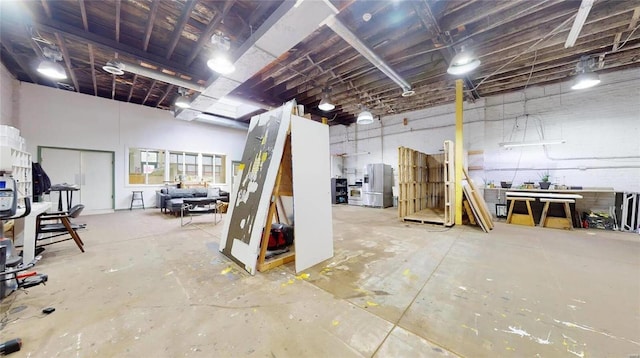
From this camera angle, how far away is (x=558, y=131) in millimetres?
5887

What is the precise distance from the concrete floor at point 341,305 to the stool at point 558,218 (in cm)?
176

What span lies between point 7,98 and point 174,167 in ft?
14.0

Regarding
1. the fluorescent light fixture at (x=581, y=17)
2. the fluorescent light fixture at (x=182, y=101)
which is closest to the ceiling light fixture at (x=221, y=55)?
the fluorescent light fixture at (x=182, y=101)

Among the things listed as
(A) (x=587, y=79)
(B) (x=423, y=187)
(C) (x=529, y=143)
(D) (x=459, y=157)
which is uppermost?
(A) (x=587, y=79)

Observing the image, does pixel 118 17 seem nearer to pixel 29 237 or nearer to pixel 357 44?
pixel 29 237

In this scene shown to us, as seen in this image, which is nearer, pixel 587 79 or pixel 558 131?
pixel 587 79

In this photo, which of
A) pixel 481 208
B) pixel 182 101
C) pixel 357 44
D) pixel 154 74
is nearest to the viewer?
pixel 357 44

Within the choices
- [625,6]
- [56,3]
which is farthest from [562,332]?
[56,3]

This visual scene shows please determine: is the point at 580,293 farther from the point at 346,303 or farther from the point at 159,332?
the point at 159,332

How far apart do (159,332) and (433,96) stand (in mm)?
8455

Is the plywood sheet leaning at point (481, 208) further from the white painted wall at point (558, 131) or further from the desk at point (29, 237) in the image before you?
the desk at point (29, 237)

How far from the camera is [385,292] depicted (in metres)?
2.16

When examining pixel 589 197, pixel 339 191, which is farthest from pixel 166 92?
pixel 589 197

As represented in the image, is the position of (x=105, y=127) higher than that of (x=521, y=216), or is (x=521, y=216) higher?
(x=105, y=127)
